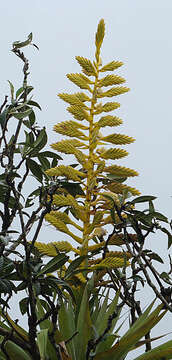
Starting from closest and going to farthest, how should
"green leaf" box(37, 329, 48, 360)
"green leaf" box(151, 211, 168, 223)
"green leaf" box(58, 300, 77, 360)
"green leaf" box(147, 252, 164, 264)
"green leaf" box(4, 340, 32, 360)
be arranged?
"green leaf" box(37, 329, 48, 360)
"green leaf" box(4, 340, 32, 360)
"green leaf" box(58, 300, 77, 360)
"green leaf" box(151, 211, 168, 223)
"green leaf" box(147, 252, 164, 264)

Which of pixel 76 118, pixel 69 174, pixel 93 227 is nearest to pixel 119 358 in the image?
pixel 93 227

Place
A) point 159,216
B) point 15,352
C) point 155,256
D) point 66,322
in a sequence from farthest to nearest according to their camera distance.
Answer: point 155,256 → point 159,216 → point 66,322 → point 15,352

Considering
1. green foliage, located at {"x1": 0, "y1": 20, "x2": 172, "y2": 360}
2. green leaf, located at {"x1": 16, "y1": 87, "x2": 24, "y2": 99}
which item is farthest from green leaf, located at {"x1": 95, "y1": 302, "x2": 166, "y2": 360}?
green leaf, located at {"x1": 16, "y1": 87, "x2": 24, "y2": 99}

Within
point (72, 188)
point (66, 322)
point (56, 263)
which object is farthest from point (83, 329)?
point (72, 188)

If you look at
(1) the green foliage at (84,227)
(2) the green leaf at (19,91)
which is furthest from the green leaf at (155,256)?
(2) the green leaf at (19,91)

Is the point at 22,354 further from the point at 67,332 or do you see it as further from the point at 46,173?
the point at 46,173

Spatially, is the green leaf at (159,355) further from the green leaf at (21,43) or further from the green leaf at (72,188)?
the green leaf at (21,43)

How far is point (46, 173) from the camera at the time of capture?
1.21m

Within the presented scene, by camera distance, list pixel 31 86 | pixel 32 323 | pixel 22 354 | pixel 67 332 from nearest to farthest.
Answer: pixel 32 323 < pixel 22 354 < pixel 67 332 < pixel 31 86

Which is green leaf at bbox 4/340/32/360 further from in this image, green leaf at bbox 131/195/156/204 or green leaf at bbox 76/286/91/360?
green leaf at bbox 131/195/156/204

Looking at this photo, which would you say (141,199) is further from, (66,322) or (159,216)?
(66,322)

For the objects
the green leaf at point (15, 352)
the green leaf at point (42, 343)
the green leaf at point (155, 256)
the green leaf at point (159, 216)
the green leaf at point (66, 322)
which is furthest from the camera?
the green leaf at point (155, 256)

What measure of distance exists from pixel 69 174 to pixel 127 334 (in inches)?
14.6

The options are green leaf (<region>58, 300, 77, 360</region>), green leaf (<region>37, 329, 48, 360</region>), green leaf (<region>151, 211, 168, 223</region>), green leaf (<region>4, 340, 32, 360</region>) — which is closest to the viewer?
green leaf (<region>37, 329, 48, 360</region>)
